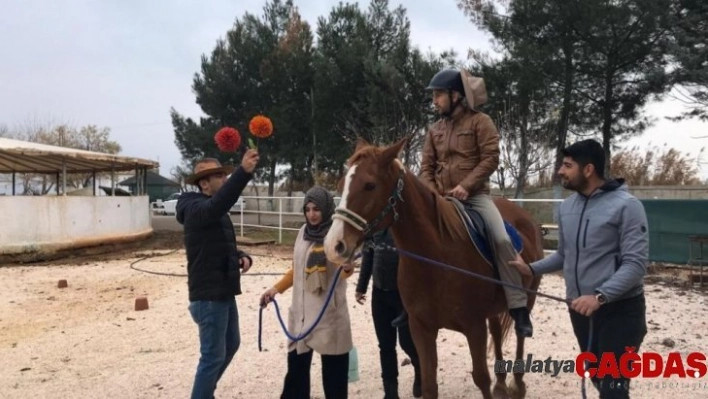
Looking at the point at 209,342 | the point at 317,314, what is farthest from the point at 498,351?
the point at 209,342

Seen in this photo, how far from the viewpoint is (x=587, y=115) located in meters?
18.0

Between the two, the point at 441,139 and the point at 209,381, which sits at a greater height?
the point at 441,139

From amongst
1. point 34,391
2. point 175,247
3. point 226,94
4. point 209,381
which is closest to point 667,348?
point 209,381

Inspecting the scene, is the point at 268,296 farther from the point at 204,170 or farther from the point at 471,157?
the point at 471,157

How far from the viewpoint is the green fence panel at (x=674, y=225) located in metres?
9.63

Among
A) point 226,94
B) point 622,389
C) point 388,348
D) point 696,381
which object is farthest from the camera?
point 226,94

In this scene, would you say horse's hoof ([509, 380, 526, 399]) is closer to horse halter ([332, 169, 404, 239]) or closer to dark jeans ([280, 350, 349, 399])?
dark jeans ([280, 350, 349, 399])

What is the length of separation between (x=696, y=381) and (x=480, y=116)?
2.94m

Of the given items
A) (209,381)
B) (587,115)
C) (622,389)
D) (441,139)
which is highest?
(587,115)

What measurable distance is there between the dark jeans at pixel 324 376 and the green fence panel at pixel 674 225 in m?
8.82

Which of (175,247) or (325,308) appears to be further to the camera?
(175,247)

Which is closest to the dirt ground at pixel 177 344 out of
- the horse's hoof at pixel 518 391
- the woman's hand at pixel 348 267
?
the horse's hoof at pixel 518 391

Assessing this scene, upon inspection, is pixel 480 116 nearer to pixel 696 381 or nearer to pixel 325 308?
pixel 325 308

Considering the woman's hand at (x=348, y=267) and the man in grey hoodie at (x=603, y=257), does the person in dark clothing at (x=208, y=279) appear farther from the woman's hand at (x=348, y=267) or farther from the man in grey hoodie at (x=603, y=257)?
the man in grey hoodie at (x=603, y=257)
